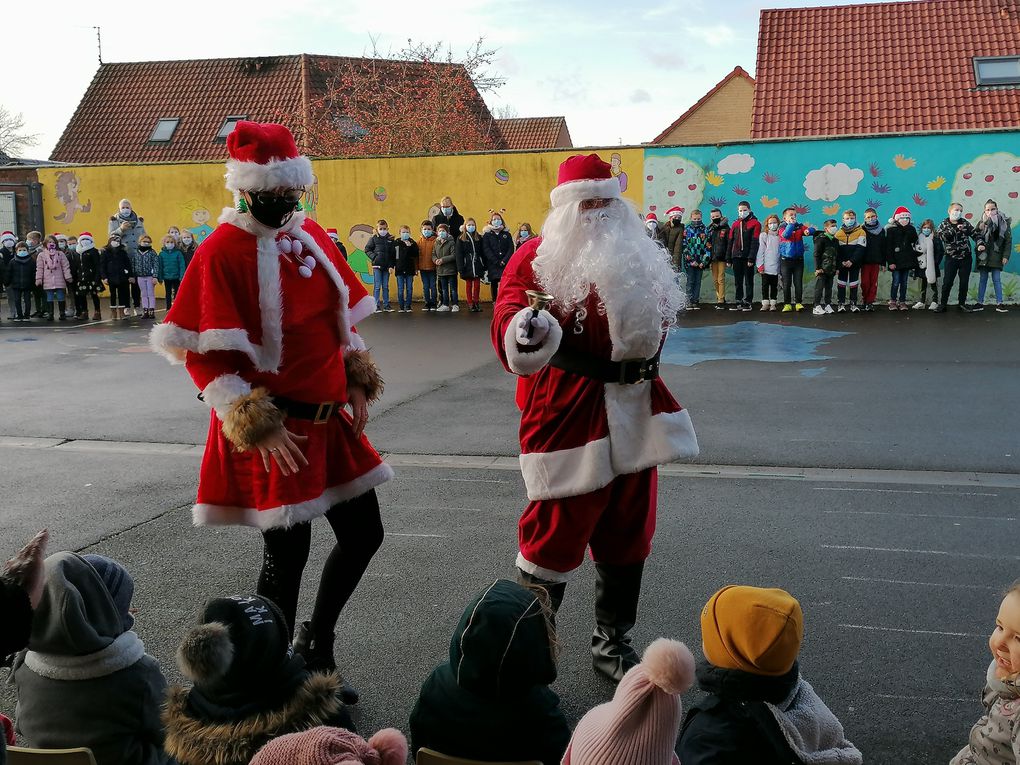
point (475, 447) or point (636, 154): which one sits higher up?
point (636, 154)

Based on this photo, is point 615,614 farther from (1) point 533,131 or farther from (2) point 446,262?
(1) point 533,131

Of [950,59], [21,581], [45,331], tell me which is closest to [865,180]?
[950,59]

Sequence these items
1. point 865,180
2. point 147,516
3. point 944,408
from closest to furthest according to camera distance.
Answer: point 147,516, point 944,408, point 865,180

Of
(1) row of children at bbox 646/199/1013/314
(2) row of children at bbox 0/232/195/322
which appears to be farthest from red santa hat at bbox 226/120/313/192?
(2) row of children at bbox 0/232/195/322

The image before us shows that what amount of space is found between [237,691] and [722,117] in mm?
34938

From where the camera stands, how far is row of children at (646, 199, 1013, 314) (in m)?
15.8

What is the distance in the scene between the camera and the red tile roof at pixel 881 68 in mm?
22359

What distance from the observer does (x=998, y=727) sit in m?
2.41

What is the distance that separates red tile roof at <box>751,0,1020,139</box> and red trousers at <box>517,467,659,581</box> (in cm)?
2051

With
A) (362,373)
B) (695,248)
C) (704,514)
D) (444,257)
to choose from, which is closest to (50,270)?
(444,257)

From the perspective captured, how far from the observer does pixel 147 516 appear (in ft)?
18.8

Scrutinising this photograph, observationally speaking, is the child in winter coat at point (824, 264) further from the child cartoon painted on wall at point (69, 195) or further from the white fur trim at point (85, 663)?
the child cartoon painted on wall at point (69, 195)

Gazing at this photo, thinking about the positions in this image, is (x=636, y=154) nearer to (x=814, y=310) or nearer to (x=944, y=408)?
(x=814, y=310)

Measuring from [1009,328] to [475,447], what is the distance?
9504 millimetres
